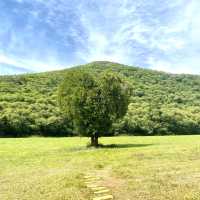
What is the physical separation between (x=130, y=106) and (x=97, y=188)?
92172mm

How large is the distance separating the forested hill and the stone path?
4254 centimetres

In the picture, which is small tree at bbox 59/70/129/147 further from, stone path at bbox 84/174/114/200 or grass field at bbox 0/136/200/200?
stone path at bbox 84/174/114/200

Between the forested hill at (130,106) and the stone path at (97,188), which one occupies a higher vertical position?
the forested hill at (130,106)

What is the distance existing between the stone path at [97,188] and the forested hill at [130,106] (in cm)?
4254

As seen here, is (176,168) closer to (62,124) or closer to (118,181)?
(118,181)

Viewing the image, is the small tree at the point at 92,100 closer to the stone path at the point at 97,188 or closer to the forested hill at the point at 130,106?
the forested hill at the point at 130,106

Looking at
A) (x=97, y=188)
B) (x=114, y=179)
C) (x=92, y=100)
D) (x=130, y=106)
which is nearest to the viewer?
(x=97, y=188)

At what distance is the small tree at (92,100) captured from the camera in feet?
138

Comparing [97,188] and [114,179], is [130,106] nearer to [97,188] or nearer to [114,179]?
[114,179]

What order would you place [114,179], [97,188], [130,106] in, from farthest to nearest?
[130,106] → [114,179] → [97,188]

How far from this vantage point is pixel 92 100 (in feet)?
139

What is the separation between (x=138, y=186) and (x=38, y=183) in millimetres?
5493

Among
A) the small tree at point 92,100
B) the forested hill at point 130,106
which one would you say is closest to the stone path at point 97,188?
the small tree at point 92,100

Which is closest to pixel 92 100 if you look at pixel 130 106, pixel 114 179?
pixel 114 179
